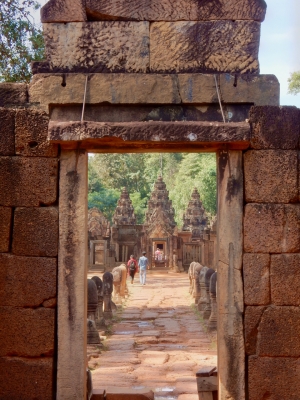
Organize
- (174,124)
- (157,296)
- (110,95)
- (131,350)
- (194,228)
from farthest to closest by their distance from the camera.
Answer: (194,228) → (157,296) → (131,350) → (110,95) → (174,124)

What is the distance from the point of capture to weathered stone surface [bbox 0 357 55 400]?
557cm

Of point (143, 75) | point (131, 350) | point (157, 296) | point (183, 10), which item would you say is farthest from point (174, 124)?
point (157, 296)

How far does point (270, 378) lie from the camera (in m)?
5.53

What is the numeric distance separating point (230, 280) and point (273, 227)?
24.2 inches

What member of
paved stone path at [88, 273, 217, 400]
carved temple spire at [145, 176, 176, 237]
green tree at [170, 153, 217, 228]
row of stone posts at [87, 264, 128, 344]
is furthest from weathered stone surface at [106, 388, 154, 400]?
green tree at [170, 153, 217, 228]

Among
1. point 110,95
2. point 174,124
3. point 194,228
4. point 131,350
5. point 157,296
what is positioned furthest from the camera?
point 194,228

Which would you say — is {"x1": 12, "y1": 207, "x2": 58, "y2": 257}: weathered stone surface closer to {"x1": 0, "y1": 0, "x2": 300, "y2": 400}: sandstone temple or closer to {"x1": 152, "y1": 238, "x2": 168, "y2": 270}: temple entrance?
{"x1": 0, "y1": 0, "x2": 300, "y2": 400}: sandstone temple

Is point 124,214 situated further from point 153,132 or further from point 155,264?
point 153,132

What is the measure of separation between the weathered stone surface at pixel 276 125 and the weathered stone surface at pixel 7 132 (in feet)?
7.17

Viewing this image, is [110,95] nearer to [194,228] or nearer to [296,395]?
[296,395]

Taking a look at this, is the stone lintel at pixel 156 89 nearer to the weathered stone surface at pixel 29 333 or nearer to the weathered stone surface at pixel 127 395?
the weathered stone surface at pixel 29 333

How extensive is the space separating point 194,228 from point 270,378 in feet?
102

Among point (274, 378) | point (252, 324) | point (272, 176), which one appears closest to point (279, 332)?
point (252, 324)

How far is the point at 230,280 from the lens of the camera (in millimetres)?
5602
